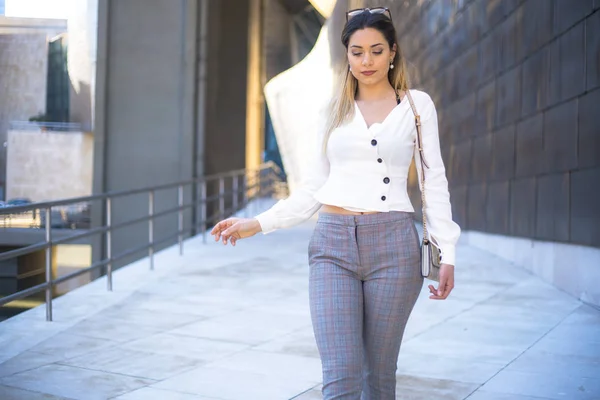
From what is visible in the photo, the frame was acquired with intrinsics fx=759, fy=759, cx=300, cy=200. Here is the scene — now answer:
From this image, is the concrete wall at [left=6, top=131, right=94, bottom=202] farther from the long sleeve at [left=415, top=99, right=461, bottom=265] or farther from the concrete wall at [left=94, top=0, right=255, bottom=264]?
the long sleeve at [left=415, top=99, right=461, bottom=265]

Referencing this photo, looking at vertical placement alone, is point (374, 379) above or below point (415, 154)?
below

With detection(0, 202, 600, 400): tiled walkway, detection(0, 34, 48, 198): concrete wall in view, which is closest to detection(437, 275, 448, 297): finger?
detection(0, 202, 600, 400): tiled walkway

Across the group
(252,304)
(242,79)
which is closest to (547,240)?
(252,304)

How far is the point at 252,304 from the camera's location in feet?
23.8

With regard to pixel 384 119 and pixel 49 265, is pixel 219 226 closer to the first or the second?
pixel 384 119

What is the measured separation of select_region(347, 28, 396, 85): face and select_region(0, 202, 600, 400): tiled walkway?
82.9 inches

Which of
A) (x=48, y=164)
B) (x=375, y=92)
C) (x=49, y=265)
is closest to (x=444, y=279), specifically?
(x=375, y=92)

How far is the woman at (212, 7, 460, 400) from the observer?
2.46m

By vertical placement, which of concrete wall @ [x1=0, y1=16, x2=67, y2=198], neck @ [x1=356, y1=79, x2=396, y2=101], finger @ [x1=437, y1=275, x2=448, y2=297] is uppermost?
concrete wall @ [x1=0, y1=16, x2=67, y2=198]

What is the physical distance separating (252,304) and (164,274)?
218 centimetres

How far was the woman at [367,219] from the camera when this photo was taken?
2.46 m

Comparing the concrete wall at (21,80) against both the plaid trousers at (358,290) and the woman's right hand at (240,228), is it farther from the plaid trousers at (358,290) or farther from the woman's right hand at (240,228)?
the plaid trousers at (358,290)

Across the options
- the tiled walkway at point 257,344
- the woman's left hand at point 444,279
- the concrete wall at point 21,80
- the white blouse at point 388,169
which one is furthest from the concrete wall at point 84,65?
the woman's left hand at point 444,279

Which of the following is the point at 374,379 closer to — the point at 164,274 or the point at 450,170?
the point at 164,274
